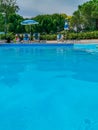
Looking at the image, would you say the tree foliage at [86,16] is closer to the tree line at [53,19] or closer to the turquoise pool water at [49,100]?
the tree line at [53,19]

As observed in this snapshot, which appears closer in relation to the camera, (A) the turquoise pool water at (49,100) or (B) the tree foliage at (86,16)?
(A) the turquoise pool water at (49,100)

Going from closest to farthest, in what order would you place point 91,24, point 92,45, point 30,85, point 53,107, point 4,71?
point 53,107 < point 30,85 < point 4,71 < point 92,45 < point 91,24

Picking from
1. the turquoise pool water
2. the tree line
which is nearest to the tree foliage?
the tree line

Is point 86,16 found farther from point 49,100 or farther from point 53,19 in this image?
Answer: point 49,100

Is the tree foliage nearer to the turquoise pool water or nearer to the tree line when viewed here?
the tree line

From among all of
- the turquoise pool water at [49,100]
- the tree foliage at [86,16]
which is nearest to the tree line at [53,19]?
the tree foliage at [86,16]

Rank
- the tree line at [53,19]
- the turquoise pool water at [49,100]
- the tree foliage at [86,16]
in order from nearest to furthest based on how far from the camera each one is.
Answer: the turquoise pool water at [49,100], the tree foliage at [86,16], the tree line at [53,19]

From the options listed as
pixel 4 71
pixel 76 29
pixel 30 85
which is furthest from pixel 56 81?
pixel 76 29

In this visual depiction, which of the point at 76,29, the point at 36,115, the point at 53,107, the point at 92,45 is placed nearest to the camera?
the point at 36,115

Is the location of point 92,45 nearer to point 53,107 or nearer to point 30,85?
point 30,85

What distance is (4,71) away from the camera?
9117 mm

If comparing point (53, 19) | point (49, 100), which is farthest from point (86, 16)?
point (49, 100)

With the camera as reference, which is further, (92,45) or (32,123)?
(92,45)

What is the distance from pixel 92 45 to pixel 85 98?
50.1 ft
